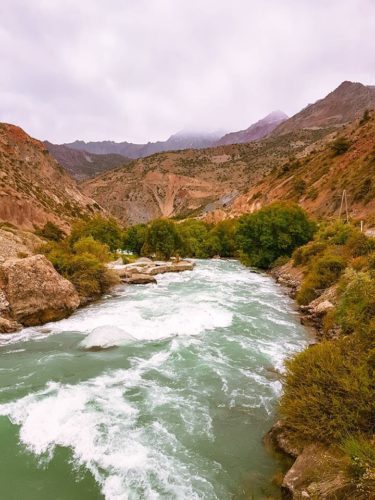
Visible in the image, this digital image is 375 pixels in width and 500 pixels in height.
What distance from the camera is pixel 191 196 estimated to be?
165 meters

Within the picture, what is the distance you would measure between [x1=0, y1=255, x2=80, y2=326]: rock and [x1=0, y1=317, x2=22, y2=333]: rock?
0.42m

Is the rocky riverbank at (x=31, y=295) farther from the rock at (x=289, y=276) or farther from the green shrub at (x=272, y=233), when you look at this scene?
the green shrub at (x=272, y=233)

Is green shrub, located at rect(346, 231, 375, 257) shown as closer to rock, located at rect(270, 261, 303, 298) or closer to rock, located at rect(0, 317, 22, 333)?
rock, located at rect(270, 261, 303, 298)

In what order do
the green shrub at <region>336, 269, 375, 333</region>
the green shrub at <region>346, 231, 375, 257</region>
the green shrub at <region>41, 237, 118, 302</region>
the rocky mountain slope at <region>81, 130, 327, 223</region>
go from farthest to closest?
the rocky mountain slope at <region>81, 130, 327, 223</region>
the green shrub at <region>41, 237, 118, 302</region>
the green shrub at <region>346, 231, 375, 257</region>
the green shrub at <region>336, 269, 375, 333</region>

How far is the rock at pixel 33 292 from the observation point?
18.8 metres

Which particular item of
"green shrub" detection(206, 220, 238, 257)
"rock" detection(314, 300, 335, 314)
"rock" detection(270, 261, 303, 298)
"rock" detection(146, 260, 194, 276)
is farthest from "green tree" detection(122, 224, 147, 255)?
"rock" detection(314, 300, 335, 314)

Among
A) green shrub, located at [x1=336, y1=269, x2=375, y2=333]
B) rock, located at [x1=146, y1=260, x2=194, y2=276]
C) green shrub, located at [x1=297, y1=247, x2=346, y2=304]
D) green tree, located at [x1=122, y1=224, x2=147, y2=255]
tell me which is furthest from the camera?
green tree, located at [x1=122, y1=224, x2=147, y2=255]

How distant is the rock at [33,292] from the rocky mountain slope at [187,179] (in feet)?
403

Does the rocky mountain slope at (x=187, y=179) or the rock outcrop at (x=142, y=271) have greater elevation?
the rocky mountain slope at (x=187, y=179)

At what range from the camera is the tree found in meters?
52.2

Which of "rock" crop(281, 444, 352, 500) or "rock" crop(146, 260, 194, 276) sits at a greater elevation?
"rock" crop(281, 444, 352, 500)

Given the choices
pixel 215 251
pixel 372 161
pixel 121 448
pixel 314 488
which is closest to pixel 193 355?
pixel 121 448

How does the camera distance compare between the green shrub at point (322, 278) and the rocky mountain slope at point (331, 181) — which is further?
the rocky mountain slope at point (331, 181)

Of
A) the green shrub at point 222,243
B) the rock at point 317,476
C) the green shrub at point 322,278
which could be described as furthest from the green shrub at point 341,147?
the rock at point 317,476
